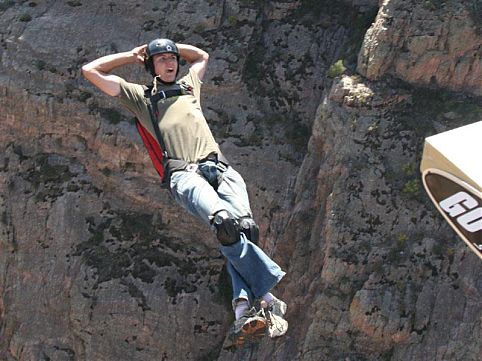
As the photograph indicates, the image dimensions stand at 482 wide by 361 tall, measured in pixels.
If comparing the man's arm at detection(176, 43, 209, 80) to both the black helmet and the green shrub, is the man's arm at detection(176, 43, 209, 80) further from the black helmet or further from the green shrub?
the green shrub

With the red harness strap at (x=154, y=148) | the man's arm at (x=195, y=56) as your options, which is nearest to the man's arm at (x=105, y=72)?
the red harness strap at (x=154, y=148)

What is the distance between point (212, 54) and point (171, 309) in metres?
6.06

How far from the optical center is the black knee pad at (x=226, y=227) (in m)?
8.77

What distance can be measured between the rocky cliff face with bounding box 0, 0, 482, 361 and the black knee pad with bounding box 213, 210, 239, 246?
7.15 metres

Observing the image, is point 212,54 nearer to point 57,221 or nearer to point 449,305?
point 57,221

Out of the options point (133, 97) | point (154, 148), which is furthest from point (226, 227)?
point (133, 97)

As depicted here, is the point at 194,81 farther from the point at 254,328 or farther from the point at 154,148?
the point at 254,328

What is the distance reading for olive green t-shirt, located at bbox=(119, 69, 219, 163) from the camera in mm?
9586

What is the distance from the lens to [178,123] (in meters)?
9.67

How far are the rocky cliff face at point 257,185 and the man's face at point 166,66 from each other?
7.14 meters

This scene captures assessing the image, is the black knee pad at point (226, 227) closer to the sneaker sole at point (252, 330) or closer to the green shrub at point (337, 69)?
the sneaker sole at point (252, 330)

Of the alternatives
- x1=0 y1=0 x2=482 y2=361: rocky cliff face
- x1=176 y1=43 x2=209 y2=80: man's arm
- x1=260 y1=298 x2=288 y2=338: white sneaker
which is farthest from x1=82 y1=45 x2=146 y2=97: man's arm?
x1=0 y1=0 x2=482 y2=361: rocky cliff face

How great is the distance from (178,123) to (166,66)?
0.73m

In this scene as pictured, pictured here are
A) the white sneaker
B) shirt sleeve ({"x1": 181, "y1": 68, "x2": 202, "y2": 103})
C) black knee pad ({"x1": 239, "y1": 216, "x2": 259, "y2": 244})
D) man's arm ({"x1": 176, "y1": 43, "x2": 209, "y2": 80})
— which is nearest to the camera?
the white sneaker
